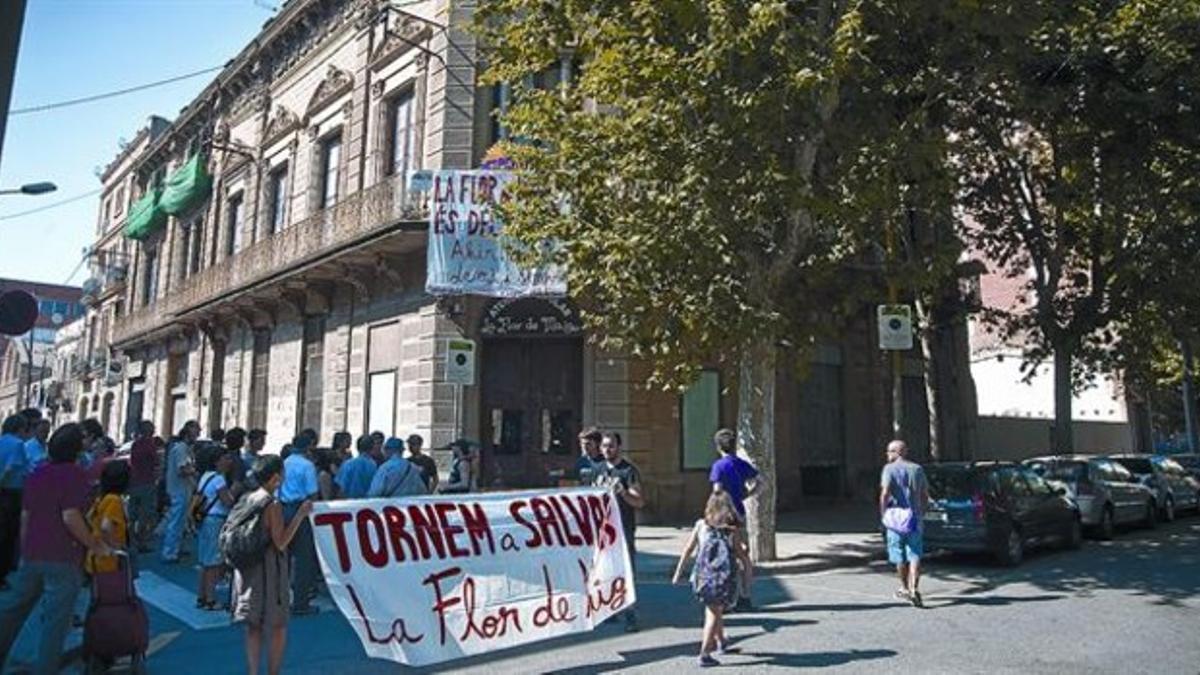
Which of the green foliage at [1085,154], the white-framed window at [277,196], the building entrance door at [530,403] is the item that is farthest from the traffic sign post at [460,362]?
the white-framed window at [277,196]

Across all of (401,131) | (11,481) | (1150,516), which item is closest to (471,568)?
(11,481)

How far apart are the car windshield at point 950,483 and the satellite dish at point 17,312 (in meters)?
11.6

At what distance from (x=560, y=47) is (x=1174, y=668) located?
33.5ft

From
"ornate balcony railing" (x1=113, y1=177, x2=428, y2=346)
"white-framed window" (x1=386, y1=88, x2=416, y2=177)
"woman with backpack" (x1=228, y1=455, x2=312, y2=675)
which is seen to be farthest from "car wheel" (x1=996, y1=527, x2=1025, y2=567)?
"white-framed window" (x1=386, y1=88, x2=416, y2=177)

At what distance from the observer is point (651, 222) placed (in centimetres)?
1155

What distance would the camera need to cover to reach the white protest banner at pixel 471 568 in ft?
20.3

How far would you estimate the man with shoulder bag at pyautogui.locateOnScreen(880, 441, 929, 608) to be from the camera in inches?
384

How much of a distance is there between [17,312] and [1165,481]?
22433 millimetres

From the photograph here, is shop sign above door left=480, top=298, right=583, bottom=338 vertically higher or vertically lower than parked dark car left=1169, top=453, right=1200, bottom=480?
higher

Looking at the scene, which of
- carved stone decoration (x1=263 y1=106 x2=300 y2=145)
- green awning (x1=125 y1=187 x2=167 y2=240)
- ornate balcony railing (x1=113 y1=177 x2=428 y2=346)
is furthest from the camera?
green awning (x1=125 y1=187 x2=167 y2=240)

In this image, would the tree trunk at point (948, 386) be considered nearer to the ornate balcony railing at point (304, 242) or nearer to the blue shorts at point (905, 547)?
the blue shorts at point (905, 547)

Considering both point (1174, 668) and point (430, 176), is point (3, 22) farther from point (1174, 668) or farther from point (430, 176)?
point (430, 176)

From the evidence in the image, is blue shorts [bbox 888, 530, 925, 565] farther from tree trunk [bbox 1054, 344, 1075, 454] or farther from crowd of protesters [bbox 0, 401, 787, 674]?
tree trunk [bbox 1054, 344, 1075, 454]

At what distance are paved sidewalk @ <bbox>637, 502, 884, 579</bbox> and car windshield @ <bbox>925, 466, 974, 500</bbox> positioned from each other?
1405 mm
